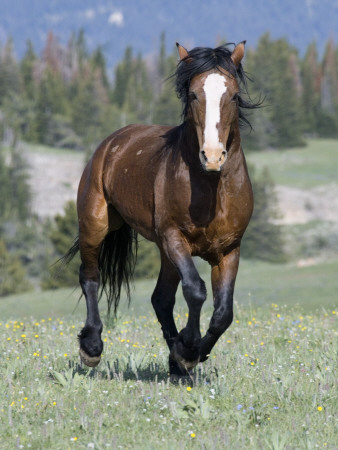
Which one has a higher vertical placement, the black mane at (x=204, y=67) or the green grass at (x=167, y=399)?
the black mane at (x=204, y=67)

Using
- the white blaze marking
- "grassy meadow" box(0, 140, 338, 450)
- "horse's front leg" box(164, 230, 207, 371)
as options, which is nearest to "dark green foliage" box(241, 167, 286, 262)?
"grassy meadow" box(0, 140, 338, 450)

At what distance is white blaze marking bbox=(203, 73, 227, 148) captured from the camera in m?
5.85

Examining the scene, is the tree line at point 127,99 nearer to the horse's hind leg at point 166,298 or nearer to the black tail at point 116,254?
the black tail at point 116,254

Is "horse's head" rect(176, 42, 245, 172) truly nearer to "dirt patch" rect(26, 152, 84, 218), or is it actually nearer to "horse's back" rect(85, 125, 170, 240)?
"horse's back" rect(85, 125, 170, 240)

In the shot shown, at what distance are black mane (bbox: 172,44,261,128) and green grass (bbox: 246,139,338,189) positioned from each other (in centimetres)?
8942

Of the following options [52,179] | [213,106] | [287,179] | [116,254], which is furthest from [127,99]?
[213,106]

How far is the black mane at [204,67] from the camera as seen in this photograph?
6.25m

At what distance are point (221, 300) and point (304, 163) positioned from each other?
107 metres

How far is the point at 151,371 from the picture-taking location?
738cm

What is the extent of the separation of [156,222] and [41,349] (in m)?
2.44

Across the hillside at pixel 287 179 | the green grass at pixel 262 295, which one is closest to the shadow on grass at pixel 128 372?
the green grass at pixel 262 295

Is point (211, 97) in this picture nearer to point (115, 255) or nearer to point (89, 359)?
point (89, 359)

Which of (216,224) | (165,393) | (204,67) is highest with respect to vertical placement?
(204,67)

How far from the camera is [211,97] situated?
19.7ft
